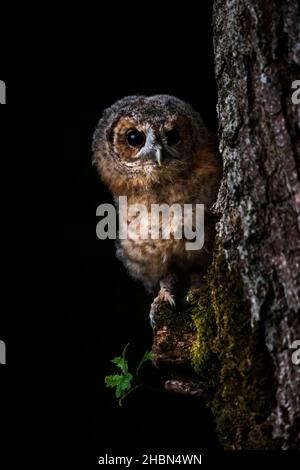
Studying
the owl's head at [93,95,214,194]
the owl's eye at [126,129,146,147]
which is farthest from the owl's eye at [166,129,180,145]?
the owl's eye at [126,129,146,147]

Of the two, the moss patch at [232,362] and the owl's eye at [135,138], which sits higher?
the owl's eye at [135,138]

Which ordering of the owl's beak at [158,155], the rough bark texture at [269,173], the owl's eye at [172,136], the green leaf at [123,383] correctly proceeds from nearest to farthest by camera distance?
the rough bark texture at [269,173]
the green leaf at [123,383]
the owl's beak at [158,155]
the owl's eye at [172,136]

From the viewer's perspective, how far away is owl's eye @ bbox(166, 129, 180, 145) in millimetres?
2802

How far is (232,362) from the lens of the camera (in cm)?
211

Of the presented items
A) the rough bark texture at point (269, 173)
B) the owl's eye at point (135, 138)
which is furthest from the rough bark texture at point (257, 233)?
the owl's eye at point (135, 138)

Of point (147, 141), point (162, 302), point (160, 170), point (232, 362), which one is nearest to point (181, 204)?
point (160, 170)

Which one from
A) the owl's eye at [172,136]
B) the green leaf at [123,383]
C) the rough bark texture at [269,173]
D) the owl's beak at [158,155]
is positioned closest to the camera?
the rough bark texture at [269,173]

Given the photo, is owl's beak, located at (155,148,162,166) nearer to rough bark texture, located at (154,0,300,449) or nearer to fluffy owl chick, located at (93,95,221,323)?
fluffy owl chick, located at (93,95,221,323)

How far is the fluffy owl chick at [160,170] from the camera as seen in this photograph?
2.70m

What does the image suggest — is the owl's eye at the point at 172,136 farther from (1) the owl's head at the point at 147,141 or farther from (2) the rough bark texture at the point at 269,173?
(2) the rough bark texture at the point at 269,173

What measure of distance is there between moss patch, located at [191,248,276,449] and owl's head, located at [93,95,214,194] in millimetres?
638

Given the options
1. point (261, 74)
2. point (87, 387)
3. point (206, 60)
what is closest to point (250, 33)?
point (261, 74)

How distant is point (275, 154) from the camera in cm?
196

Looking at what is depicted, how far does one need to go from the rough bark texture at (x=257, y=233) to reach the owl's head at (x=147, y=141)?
1.70 feet
